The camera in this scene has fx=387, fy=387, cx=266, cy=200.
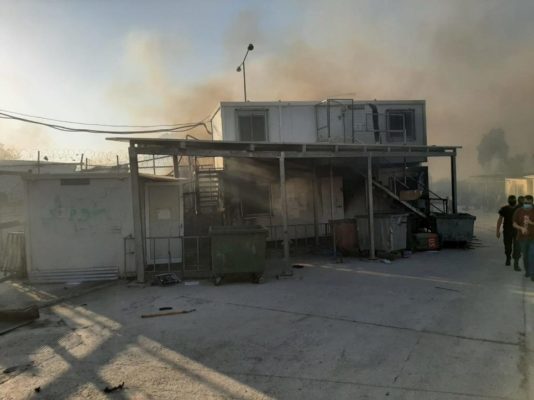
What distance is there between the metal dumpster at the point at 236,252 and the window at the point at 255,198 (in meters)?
5.78

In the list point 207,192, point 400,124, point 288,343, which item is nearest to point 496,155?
point 400,124

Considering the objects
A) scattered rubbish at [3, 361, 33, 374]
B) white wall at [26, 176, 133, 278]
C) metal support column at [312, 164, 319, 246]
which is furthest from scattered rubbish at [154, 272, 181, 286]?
metal support column at [312, 164, 319, 246]

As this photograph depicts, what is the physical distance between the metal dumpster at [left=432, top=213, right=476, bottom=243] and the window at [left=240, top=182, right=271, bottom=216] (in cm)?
593

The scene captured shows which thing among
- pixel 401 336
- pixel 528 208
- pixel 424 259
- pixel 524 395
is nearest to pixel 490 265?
pixel 424 259

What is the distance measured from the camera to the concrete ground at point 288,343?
383 cm

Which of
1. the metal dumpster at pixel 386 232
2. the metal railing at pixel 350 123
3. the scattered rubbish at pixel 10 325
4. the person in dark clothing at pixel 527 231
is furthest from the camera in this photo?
the metal railing at pixel 350 123

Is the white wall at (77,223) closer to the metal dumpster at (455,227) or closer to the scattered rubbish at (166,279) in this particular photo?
the scattered rubbish at (166,279)

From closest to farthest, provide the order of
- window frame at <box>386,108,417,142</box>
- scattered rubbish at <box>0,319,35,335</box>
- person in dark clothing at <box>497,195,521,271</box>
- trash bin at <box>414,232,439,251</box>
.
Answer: scattered rubbish at <box>0,319,35,335</box> < person in dark clothing at <box>497,195,521,271</box> < trash bin at <box>414,232,439,251</box> < window frame at <box>386,108,417,142</box>

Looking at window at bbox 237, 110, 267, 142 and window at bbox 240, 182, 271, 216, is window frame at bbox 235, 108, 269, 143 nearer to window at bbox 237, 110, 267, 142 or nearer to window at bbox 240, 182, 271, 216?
window at bbox 237, 110, 267, 142

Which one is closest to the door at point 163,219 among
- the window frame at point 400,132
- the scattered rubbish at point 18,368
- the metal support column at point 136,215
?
the metal support column at point 136,215

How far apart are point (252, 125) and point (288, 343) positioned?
10252 mm

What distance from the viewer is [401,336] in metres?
5.13

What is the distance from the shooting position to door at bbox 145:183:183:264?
34.7ft

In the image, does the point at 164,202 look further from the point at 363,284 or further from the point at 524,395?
the point at 524,395
